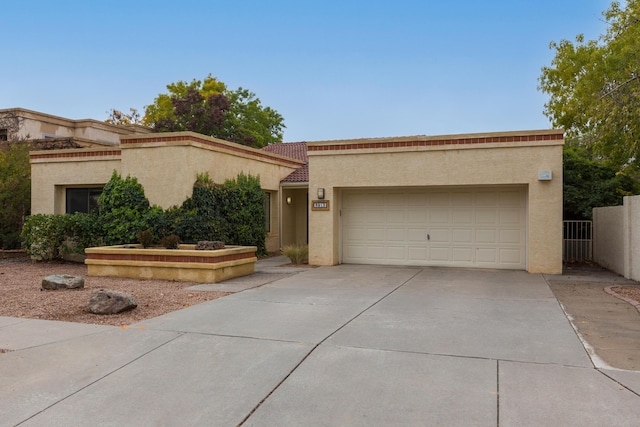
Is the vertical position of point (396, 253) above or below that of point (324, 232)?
below

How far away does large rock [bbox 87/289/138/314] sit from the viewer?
7.54m

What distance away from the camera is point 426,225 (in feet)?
47.3

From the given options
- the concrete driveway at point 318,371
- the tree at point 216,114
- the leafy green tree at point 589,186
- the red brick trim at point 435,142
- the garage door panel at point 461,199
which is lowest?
the concrete driveway at point 318,371

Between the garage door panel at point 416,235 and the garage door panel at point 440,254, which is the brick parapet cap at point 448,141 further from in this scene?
the garage door panel at point 440,254

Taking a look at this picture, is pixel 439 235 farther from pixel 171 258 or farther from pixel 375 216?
pixel 171 258

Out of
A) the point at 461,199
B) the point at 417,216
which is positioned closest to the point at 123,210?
the point at 417,216

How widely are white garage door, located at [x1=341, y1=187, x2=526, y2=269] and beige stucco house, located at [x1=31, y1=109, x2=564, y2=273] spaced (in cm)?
3

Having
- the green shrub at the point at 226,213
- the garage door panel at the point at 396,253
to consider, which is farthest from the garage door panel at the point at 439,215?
the green shrub at the point at 226,213

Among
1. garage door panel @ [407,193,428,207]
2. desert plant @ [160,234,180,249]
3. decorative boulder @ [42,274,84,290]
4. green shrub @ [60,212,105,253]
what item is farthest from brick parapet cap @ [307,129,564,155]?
decorative boulder @ [42,274,84,290]

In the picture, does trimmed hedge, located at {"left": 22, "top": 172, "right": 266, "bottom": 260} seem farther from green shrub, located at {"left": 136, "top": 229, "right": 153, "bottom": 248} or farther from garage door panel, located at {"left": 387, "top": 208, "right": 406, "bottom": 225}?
garage door panel, located at {"left": 387, "top": 208, "right": 406, "bottom": 225}

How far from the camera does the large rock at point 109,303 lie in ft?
24.7

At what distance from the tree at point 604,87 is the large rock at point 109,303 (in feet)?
33.4

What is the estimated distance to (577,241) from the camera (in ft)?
54.6

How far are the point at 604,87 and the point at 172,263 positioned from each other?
1164 centimetres
